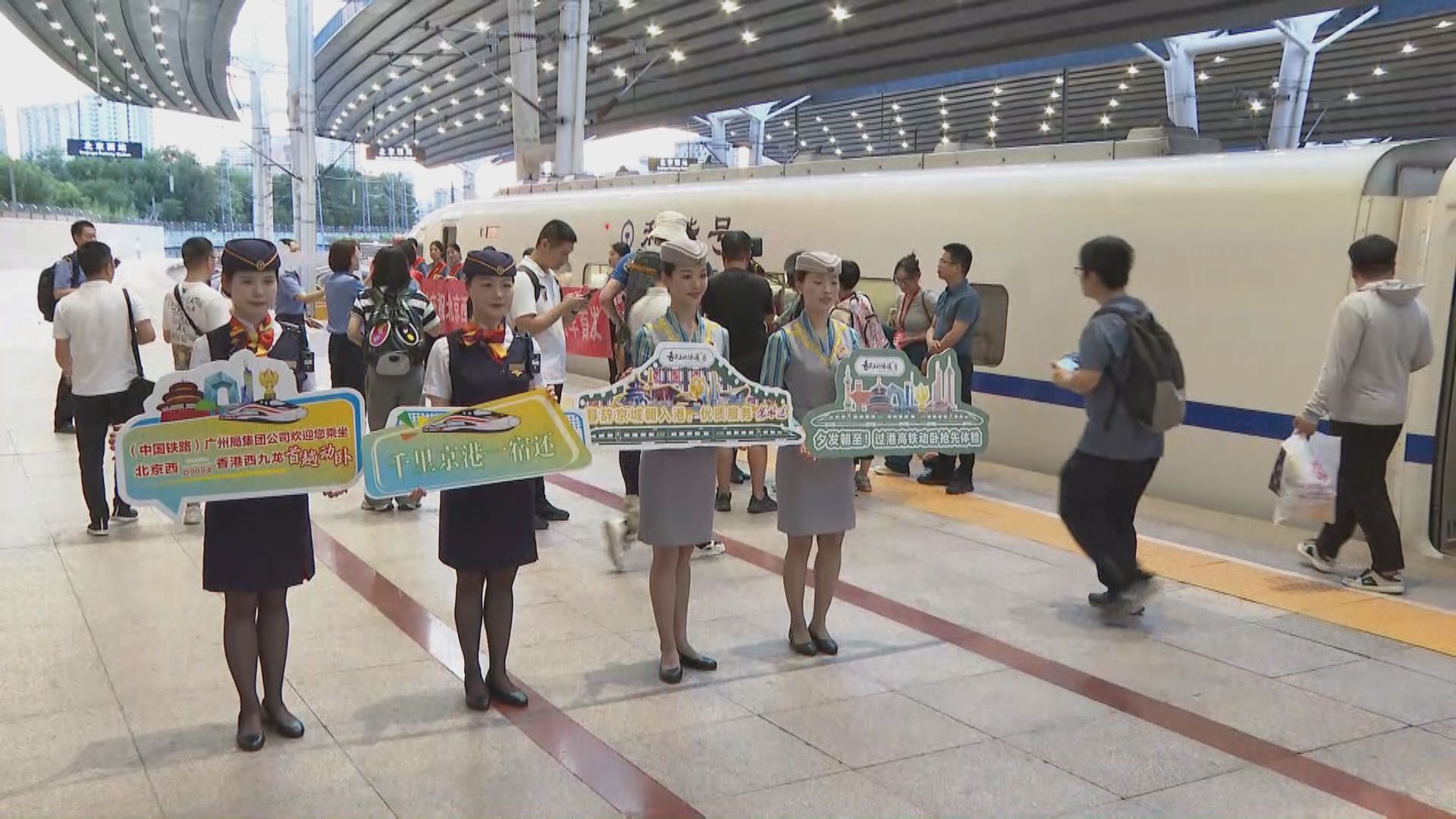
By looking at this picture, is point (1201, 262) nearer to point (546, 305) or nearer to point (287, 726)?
point (546, 305)

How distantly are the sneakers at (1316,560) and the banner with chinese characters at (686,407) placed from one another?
3484 mm

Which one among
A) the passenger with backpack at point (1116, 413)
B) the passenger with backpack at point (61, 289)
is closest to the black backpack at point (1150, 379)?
the passenger with backpack at point (1116, 413)

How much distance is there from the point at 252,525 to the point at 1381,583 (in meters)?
5.46

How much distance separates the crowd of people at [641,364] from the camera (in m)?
4.01

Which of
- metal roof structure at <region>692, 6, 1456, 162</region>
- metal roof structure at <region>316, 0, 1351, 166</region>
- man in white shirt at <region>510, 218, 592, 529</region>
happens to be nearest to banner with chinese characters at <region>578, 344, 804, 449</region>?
man in white shirt at <region>510, 218, 592, 529</region>

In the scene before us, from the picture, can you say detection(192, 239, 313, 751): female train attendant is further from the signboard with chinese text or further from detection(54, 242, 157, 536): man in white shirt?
the signboard with chinese text

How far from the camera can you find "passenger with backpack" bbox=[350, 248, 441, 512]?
22.1ft

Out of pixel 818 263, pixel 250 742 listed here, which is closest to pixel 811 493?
pixel 818 263

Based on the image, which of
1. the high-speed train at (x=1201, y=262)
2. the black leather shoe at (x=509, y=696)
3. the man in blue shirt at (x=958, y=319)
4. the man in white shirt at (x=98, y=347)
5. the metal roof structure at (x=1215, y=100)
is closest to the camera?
the black leather shoe at (x=509, y=696)

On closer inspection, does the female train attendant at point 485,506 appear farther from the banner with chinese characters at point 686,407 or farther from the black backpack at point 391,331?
the black backpack at point 391,331

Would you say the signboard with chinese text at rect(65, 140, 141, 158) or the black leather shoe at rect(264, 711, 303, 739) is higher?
the signboard with chinese text at rect(65, 140, 141, 158)

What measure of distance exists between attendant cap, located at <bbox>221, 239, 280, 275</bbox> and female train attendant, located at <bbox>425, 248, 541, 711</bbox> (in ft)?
2.11

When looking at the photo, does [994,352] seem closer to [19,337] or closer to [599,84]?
[19,337]

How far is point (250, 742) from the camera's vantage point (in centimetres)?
386
